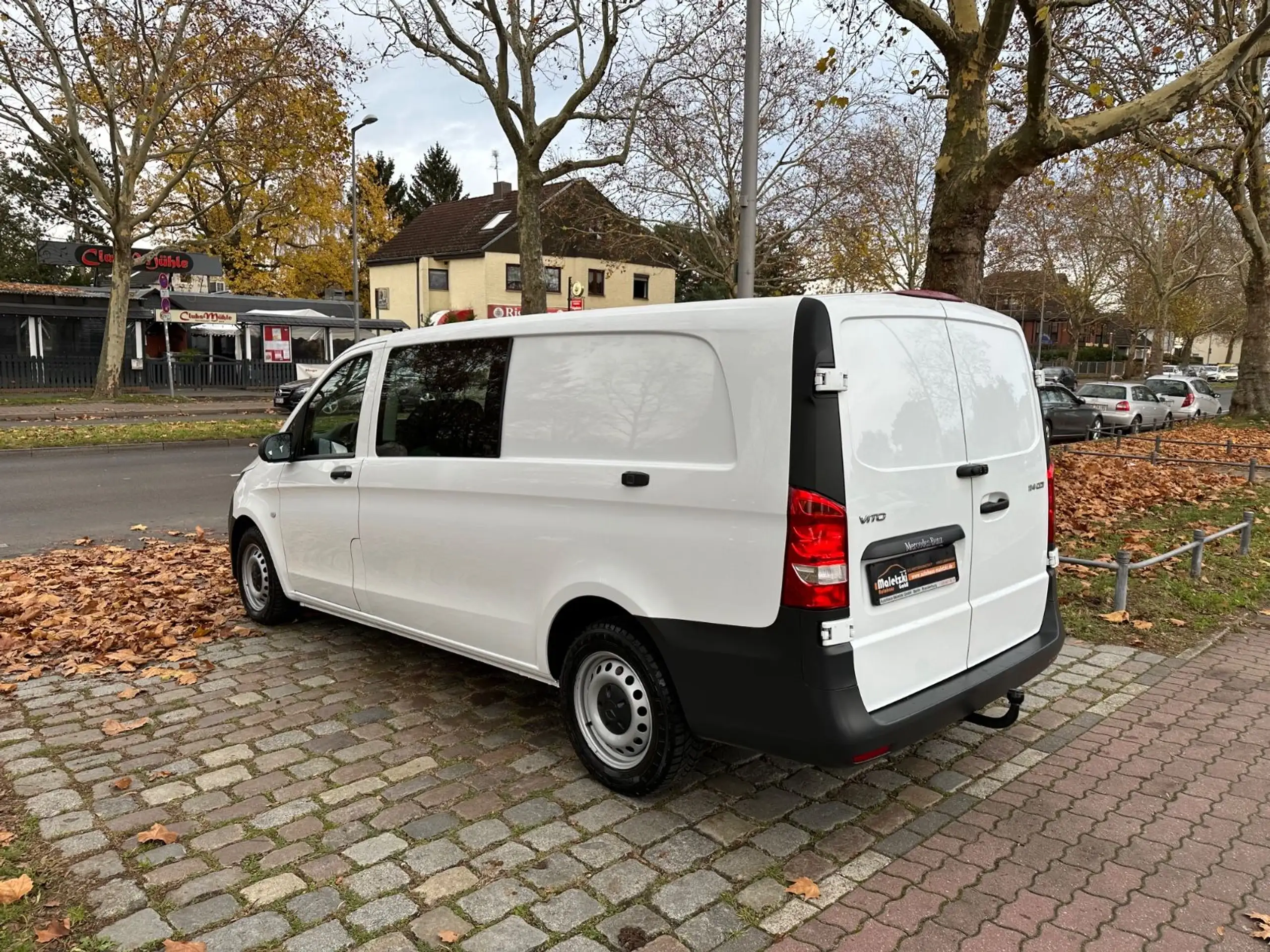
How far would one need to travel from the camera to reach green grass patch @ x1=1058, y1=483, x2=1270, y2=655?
5938 millimetres

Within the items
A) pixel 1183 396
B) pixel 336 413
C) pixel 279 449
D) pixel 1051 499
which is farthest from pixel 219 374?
pixel 1051 499

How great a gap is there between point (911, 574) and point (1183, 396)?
28.5 meters

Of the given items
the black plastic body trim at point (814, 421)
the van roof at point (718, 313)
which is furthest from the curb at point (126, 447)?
the black plastic body trim at point (814, 421)

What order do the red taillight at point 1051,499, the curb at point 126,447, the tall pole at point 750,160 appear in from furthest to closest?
the curb at point 126,447, the tall pole at point 750,160, the red taillight at point 1051,499

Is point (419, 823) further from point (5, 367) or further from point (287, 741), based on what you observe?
point (5, 367)

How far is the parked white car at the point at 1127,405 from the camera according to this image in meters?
23.0

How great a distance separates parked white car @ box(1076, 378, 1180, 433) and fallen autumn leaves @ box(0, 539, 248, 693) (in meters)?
21.5

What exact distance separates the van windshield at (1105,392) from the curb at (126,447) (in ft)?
69.0

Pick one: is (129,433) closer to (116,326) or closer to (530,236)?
(530,236)

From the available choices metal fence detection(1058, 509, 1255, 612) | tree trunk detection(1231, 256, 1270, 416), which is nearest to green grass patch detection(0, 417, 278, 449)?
metal fence detection(1058, 509, 1255, 612)

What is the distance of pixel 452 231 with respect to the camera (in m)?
49.7

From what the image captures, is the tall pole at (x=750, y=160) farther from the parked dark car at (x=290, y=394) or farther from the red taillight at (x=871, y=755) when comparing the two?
the parked dark car at (x=290, y=394)

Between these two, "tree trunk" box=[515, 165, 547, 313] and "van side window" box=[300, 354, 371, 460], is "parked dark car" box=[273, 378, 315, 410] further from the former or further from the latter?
"van side window" box=[300, 354, 371, 460]

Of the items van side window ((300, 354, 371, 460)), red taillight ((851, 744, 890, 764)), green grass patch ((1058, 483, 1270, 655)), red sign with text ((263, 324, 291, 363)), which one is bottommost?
green grass patch ((1058, 483, 1270, 655))
